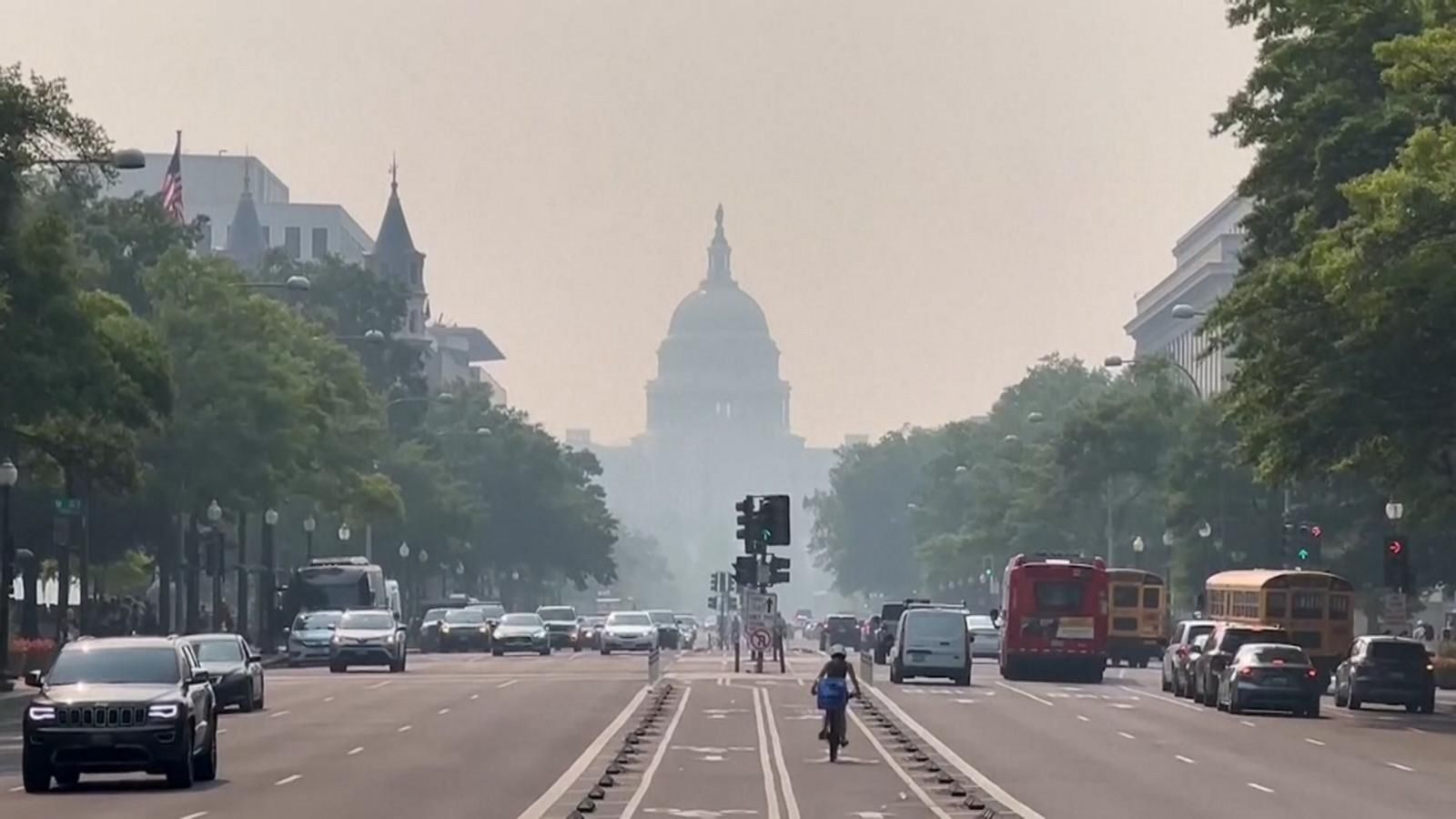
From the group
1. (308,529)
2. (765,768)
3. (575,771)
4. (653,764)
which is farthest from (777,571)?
(575,771)

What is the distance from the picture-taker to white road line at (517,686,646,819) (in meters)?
30.8

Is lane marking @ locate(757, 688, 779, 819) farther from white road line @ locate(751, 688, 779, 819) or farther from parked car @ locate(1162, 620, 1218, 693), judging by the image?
parked car @ locate(1162, 620, 1218, 693)

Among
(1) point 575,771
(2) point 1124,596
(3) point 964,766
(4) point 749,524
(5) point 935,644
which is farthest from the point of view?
(2) point 1124,596

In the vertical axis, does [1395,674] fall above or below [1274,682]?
above

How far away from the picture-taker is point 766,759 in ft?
134

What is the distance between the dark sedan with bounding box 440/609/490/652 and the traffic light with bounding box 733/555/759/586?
37.0 m

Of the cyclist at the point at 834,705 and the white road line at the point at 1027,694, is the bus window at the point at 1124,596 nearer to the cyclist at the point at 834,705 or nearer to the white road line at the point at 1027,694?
the white road line at the point at 1027,694

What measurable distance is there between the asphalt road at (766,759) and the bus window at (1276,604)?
4.08 metres

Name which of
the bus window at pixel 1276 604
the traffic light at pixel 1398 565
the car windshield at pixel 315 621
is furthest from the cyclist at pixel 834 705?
the car windshield at pixel 315 621

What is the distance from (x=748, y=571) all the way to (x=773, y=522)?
1907mm

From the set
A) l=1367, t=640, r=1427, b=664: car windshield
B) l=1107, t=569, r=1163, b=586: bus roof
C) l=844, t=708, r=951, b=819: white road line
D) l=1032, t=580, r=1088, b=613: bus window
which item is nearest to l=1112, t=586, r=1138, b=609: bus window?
l=1107, t=569, r=1163, b=586: bus roof

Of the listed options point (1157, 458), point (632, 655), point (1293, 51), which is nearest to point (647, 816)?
point (1293, 51)

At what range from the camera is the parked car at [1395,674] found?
61.8m

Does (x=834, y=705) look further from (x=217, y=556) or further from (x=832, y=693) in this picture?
(x=217, y=556)
